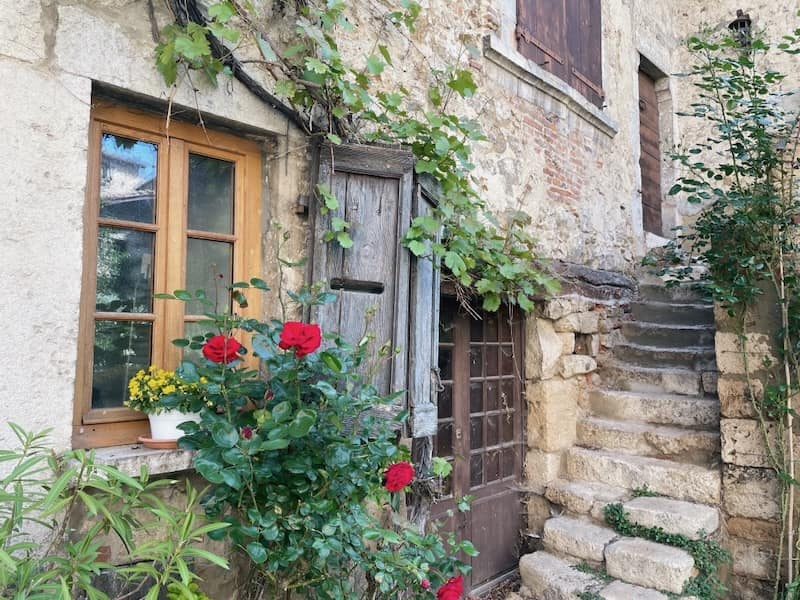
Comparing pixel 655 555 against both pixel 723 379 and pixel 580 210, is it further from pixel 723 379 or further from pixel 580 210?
pixel 580 210

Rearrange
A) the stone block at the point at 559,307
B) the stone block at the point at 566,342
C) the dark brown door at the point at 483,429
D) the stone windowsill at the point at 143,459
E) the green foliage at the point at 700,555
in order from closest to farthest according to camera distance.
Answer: the stone windowsill at the point at 143,459 → the green foliage at the point at 700,555 → the dark brown door at the point at 483,429 → the stone block at the point at 559,307 → the stone block at the point at 566,342

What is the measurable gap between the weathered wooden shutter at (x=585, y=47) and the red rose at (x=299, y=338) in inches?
153

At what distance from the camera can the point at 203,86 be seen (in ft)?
7.07

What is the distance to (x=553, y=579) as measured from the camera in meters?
3.29

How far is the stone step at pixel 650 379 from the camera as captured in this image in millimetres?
4137

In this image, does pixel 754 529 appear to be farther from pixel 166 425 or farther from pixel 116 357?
pixel 116 357

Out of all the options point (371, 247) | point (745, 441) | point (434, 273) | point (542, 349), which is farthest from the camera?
point (542, 349)

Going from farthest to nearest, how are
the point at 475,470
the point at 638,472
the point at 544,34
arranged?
the point at 544,34, the point at 475,470, the point at 638,472

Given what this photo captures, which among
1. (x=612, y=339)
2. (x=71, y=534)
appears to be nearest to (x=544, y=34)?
(x=612, y=339)

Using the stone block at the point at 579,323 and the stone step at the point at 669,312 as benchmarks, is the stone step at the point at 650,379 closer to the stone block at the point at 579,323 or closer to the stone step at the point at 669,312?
the stone block at the point at 579,323

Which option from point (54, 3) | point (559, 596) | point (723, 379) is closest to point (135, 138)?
point (54, 3)

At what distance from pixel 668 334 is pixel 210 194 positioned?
4017mm

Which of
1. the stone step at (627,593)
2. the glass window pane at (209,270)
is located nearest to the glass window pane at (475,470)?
the stone step at (627,593)

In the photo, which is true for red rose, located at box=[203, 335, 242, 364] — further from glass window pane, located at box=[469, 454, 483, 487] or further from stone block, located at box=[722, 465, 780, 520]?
stone block, located at box=[722, 465, 780, 520]
